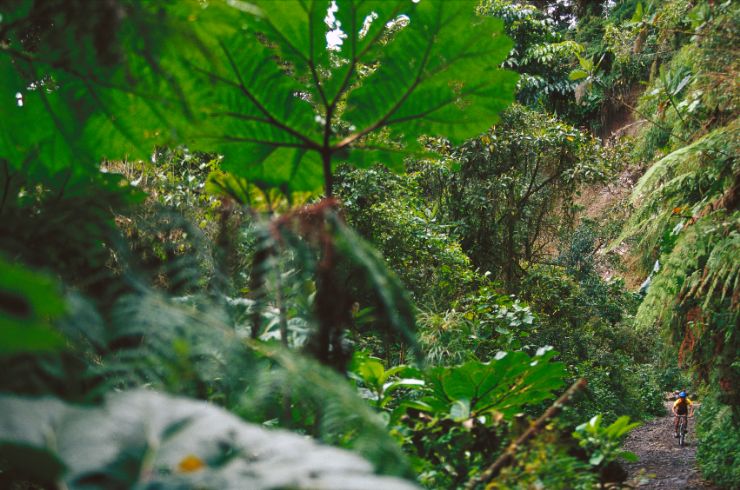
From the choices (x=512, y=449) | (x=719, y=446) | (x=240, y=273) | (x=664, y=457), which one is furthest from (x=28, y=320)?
(x=664, y=457)

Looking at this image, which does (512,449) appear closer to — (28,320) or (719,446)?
(28,320)

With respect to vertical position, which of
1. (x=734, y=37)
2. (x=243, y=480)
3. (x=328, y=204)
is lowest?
(x=243, y=480)

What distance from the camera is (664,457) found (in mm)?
8938

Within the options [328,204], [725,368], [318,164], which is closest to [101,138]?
[318,164]

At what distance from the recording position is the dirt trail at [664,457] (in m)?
7.28

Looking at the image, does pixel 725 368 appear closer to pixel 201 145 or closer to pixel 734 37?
pixel 734 37

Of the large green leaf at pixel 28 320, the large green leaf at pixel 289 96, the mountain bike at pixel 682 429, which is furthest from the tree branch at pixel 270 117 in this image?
the mountain bike at pixel 682 429

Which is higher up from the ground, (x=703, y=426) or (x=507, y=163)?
(x=507, y=163)

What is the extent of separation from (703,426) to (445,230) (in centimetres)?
422

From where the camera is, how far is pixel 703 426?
25.0ft

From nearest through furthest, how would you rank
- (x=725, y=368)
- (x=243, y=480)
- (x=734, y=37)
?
(x=243, y=480)
(x=734, y=37)
(x=725, y=368)

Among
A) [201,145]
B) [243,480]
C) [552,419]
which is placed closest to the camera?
[243,480]

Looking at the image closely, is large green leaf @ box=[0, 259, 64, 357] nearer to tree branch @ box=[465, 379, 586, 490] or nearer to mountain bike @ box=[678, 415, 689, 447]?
tree branch @ box=[465, 379, 586, 490]

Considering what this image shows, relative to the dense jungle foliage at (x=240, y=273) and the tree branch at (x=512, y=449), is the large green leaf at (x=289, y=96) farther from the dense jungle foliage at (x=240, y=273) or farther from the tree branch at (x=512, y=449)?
the tree branch at (x=512, y=449)
